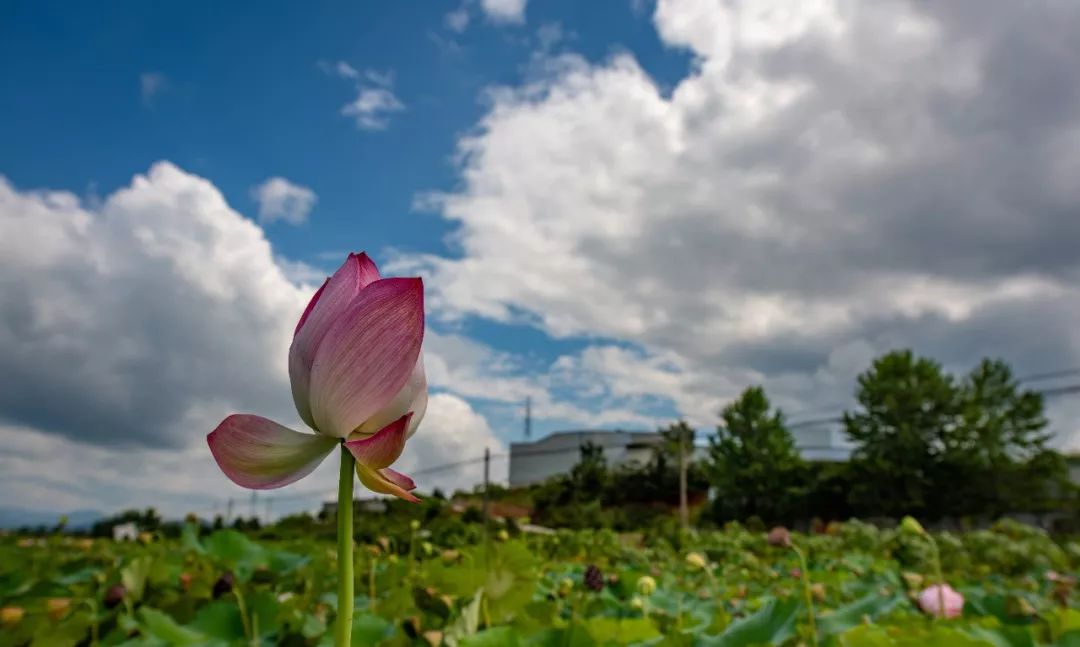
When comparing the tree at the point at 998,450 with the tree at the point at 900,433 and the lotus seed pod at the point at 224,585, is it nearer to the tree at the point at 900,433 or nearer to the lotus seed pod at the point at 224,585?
the tree at the point at 900,433

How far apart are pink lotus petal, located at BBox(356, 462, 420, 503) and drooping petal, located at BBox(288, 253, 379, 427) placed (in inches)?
1.6

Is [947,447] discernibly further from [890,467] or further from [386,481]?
[386,481]

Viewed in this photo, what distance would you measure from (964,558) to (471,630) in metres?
4.30

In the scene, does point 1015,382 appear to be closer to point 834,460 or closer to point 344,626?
point 834,460

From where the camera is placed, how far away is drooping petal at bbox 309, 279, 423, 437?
0.37 metres

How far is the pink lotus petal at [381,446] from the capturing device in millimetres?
361

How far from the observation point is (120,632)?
1.05 m

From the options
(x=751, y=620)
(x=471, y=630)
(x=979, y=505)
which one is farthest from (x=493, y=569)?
(x=979, y=505)

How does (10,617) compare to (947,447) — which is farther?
(947,447)

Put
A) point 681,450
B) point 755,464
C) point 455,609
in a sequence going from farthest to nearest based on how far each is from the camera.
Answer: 1. point 755,464
2. point 681,450
3. point 455,609

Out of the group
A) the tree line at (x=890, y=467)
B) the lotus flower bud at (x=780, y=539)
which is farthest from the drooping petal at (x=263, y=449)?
the tree line at (x=890, y=467)

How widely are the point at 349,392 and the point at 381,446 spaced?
0.03 metres

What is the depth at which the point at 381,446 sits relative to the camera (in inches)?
14.3

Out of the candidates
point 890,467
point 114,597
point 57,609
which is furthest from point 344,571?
point 890,467
